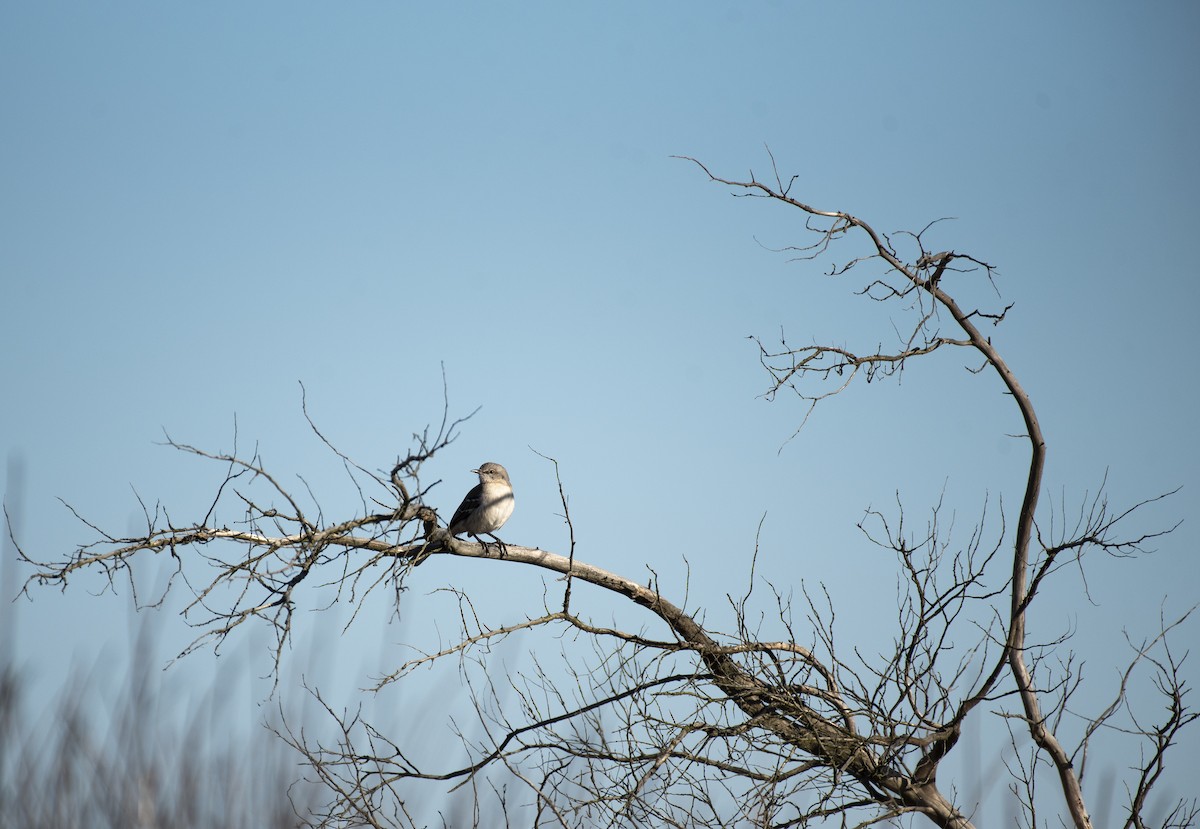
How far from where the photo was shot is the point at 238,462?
6727 mm

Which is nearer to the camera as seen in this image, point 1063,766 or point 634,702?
point 634,702

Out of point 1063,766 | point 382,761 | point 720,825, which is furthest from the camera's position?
point 1063,766

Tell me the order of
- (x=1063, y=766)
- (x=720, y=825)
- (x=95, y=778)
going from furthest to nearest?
1. (x=1063, y=766)
2. (x=720, y=825)
3. (x=95, y=778)

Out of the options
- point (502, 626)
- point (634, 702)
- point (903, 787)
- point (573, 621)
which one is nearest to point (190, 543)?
point (502, 626)

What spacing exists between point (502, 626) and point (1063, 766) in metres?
4.06

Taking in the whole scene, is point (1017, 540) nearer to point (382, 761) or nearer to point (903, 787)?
point (903, 787)

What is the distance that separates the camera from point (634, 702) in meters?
6.89

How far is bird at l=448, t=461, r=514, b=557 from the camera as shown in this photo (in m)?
Answer: 8.74

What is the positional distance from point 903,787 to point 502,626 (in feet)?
9.55

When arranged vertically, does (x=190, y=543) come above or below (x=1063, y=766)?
above

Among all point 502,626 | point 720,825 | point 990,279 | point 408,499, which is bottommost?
point 720,825

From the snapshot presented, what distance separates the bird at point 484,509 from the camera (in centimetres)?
874

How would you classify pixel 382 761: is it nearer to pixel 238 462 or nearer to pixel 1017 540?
pixel 238 462

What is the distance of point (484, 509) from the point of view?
29.0 feet
